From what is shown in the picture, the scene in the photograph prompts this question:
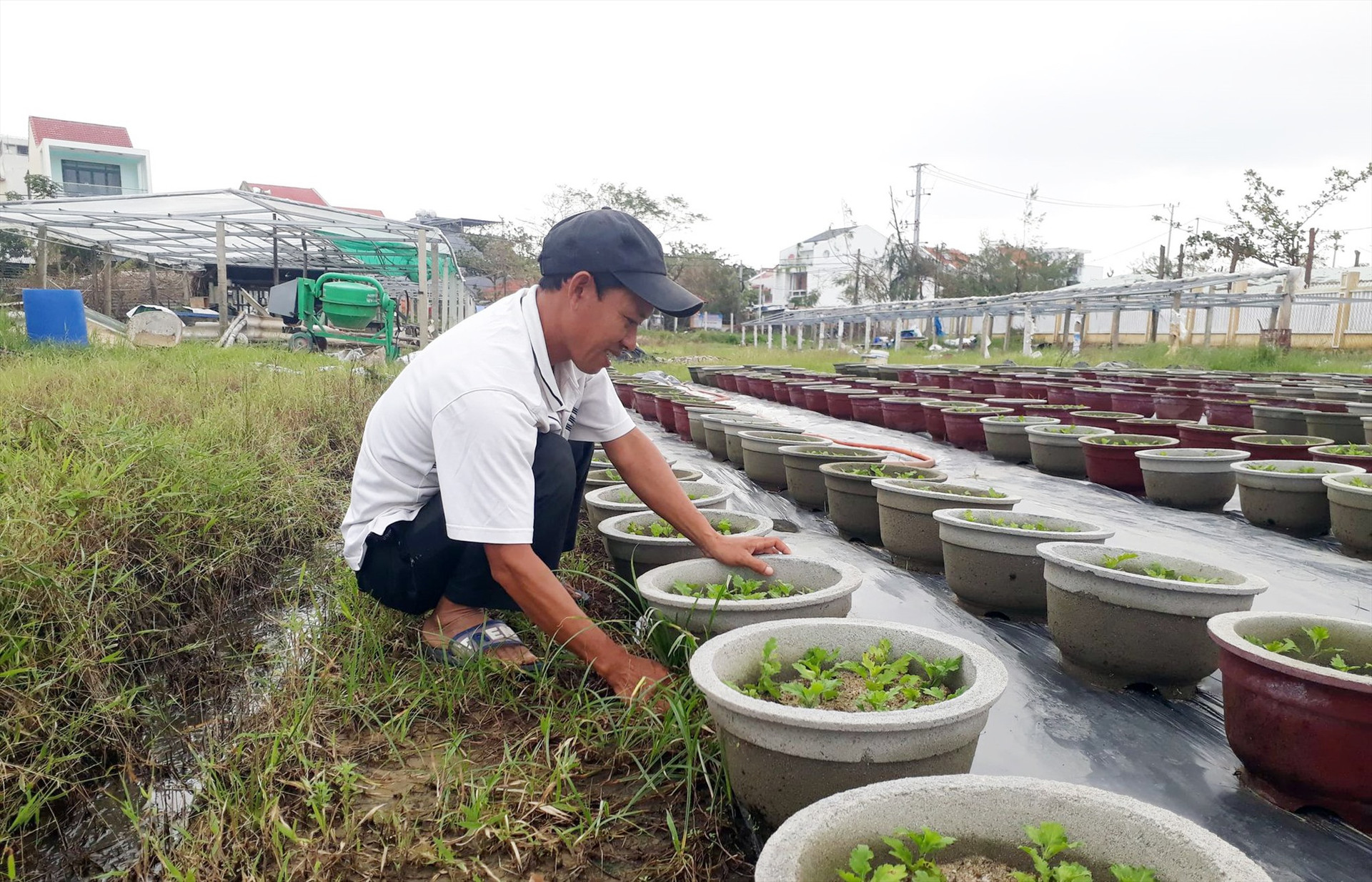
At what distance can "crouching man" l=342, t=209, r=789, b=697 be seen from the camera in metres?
1.69

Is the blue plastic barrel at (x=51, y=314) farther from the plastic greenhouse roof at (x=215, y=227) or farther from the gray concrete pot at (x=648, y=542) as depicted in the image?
the gray concrete pot at (x=648, y=542)

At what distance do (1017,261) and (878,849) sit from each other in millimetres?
31676

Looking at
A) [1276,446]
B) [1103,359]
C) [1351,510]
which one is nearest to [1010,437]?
[1276,446]

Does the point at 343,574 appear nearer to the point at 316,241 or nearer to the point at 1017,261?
the point at 316,241

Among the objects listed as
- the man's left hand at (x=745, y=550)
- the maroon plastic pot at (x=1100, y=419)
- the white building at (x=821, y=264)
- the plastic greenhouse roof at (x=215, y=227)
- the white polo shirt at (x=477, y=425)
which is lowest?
the man's left hand at (x=745, y=550)

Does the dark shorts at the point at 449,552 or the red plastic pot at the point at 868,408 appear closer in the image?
the dark shorts at the point at 449,552

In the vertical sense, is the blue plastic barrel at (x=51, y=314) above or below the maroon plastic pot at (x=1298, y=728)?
above

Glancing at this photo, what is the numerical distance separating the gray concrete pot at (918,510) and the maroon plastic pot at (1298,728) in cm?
116

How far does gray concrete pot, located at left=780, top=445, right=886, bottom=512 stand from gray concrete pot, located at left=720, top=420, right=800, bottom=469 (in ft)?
3.00

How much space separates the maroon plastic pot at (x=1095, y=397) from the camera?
718 cm

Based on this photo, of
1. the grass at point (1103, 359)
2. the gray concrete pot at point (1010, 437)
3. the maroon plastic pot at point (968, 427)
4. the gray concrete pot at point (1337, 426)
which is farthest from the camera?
the grass at point (1103, 359)

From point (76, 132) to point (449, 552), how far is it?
38398mm

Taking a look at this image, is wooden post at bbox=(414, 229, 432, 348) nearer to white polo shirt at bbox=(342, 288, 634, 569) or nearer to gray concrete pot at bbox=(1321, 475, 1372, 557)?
white polo shirt at bbox=(342, 288, 634, 569)

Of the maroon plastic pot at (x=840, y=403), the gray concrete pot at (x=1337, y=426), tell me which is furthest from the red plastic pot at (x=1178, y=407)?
the maroon plastic pot at (x=840, y=403)
